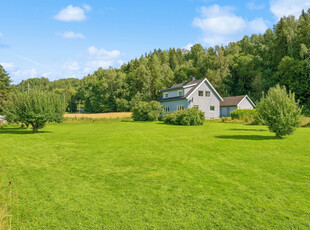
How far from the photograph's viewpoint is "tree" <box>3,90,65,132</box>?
20422mm

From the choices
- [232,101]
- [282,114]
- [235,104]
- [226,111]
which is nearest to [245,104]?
[232,101]

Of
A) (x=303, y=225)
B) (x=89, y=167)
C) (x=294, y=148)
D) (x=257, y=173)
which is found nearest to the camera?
(x=303, y=225)

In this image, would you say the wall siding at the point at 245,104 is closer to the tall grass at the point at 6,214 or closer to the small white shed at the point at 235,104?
the small white shed at the point at 235,104

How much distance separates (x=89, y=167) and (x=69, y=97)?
373 feet

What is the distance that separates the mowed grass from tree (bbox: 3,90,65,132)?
996 cm

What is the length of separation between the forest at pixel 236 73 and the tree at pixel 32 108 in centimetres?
1679

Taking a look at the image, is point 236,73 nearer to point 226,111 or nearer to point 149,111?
point 226,111

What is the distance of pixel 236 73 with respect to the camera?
71125 mm

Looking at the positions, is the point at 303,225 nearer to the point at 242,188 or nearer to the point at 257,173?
the point at 242,188

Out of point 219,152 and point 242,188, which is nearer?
point 242,188

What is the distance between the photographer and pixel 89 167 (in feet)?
29.6

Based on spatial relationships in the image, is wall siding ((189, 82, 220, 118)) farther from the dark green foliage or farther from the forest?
the forest

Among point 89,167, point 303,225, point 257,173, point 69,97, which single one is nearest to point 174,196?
point 303,225

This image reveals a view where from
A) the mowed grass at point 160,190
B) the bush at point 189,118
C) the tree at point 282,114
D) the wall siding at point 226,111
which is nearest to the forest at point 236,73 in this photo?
the wall siding at point 226,111
